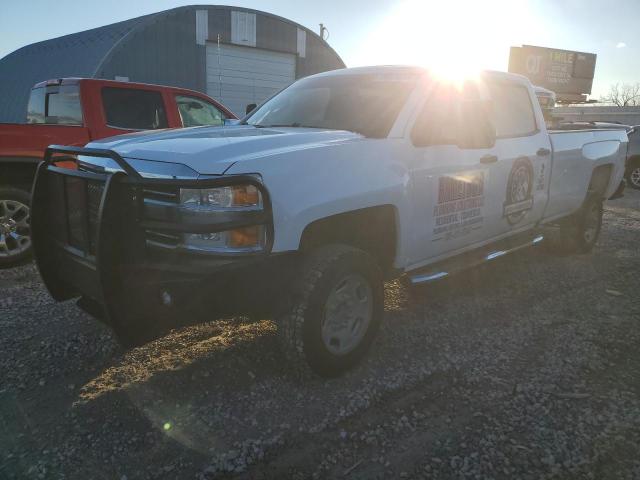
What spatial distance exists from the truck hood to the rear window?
3042 mm

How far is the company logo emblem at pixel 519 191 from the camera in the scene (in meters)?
4.40

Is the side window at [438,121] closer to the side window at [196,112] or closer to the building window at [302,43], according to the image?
the side window at [196,112]

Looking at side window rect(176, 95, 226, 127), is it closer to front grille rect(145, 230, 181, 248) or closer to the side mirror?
the side mirror

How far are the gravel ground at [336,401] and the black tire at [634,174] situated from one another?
38.2 feet

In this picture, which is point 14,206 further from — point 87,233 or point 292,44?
point 292,44

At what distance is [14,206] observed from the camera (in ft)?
17.6

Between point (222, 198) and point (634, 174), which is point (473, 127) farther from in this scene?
point (634, 174)

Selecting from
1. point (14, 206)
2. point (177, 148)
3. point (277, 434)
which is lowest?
point (277, 434)

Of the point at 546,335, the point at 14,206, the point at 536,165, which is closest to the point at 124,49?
the point at 14,206

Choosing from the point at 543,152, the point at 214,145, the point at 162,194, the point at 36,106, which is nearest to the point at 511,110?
the point at 543,152

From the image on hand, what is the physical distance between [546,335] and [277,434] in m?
2.31

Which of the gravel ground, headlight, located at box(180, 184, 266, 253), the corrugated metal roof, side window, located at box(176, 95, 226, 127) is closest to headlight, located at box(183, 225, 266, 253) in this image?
headlight, located at box(180, 184, 266, 253)

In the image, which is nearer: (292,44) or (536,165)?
(536,165)

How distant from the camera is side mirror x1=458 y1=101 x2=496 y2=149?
3676mm
